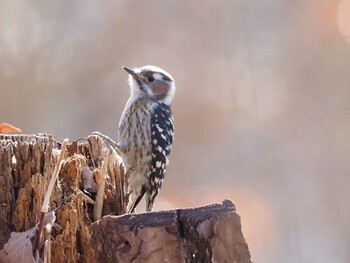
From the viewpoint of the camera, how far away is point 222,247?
1.44 m

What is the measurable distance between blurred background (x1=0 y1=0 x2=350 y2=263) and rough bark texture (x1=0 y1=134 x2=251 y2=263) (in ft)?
8.46

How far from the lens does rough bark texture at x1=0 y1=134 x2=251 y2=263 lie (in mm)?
1434

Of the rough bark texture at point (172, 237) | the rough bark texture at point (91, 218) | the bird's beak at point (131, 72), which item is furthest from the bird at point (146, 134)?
the rough bark texture at point (172, 237)

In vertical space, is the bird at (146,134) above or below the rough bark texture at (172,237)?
above

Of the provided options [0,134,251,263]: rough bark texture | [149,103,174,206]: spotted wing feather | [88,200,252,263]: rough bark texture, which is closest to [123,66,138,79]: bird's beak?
[149,103,174,206]: spotted wing feather

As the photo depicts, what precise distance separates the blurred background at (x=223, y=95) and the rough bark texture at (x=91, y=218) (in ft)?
8.46

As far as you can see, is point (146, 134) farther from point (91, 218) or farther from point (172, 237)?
point (172, 237)

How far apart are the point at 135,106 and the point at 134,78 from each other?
0.14 meters

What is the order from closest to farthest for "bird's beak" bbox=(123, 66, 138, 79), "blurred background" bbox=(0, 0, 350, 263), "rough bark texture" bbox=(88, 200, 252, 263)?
1. "rough bark texture" bbox=(88, 200, 252, 263)
2. "bird's beak" bbox=(123, 66, 138, 79)
3. "blurred background" bbox=(0, 0, 350, 263)

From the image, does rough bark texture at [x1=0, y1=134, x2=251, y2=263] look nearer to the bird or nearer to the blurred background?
the bird

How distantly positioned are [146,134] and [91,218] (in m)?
0.93

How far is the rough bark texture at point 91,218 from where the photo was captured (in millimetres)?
1434

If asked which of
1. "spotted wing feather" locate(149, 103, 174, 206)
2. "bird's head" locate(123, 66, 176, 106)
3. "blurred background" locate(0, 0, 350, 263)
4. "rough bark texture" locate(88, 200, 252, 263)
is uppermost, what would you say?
"blurred background" locate(0, 0, 350, 263)

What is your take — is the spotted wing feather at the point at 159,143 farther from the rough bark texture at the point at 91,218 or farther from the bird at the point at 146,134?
the rough bark texture at the point at 91,218
